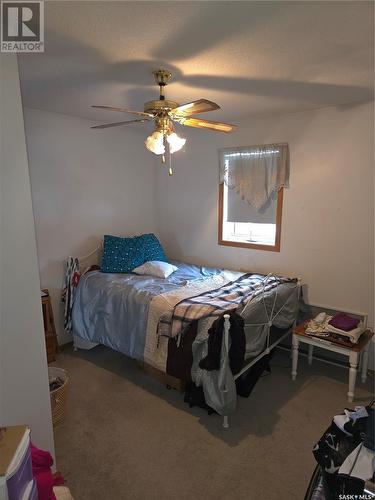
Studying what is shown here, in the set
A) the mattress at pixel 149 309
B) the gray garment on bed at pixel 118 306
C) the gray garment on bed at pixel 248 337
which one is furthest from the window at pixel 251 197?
the gray garment on bed at pixel 248 337

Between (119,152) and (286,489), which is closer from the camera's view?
(286,489)

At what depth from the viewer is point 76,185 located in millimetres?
3363

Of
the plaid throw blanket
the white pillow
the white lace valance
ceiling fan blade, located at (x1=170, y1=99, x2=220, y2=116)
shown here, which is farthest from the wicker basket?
the white lace valance

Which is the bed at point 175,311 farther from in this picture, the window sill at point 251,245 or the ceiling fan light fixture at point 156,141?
the ceiling fan light fixture at point 156,141

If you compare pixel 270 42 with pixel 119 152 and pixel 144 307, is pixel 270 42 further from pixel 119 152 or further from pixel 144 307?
pixel 119 152

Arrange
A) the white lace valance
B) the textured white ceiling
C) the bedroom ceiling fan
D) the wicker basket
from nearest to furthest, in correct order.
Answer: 1. the textured white ceiling
2. the bedroom ceiling fan
3. the wicker basket
4. the white lace valance

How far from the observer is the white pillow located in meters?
3.32

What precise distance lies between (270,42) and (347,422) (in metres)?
1.87

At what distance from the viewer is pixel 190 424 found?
7.32 ft

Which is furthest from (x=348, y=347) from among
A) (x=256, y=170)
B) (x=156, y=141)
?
(x=156, y=141)

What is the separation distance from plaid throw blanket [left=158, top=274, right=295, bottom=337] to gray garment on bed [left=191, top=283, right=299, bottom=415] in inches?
2.8

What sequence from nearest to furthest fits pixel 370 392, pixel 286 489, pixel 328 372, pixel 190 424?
pixel 286 489 → pixel 190 424 → pixel 370 392 → pixel 328 372

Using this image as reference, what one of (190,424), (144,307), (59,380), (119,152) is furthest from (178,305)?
(119,152)

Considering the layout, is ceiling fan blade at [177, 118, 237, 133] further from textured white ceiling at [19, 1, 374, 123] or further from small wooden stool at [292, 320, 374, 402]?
small wooden stool at [292, 320, 374, 402]
